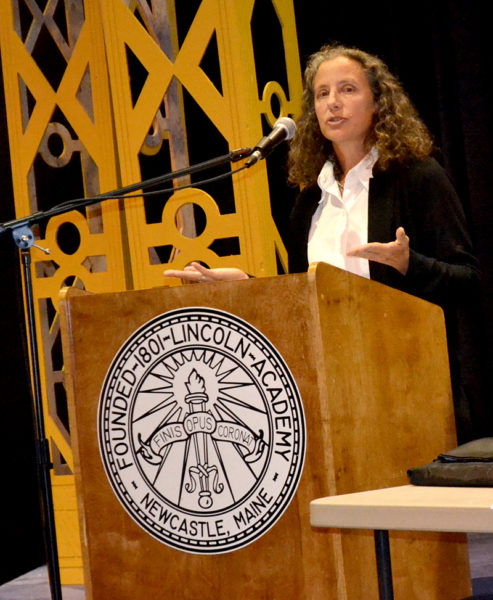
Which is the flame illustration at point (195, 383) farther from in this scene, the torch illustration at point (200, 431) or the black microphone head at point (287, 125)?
the black microphone head at point (287, 125)

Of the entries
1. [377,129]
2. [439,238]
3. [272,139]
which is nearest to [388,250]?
[272,139]

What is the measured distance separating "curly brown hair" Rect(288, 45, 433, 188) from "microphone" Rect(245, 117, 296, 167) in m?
0.50

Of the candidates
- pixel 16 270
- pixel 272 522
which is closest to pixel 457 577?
pixel 272 522

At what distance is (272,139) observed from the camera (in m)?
1.76

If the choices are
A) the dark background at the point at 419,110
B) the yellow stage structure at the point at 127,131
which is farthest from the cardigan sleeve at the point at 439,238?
the dark background at the point at 419,110

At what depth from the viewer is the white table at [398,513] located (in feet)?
4.38

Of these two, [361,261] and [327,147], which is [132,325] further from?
[327,147]

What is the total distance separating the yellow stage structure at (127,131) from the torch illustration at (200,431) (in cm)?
131

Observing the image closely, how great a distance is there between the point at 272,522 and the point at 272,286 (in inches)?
15.5

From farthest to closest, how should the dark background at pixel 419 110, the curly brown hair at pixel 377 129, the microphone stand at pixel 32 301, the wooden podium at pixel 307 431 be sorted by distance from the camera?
1. the dark background at pixel 419 110
2. the curly brown hair at pixel 377 129
3. the microphone stand at pixel 32 301
4. the wooden podium at pixel 307 431

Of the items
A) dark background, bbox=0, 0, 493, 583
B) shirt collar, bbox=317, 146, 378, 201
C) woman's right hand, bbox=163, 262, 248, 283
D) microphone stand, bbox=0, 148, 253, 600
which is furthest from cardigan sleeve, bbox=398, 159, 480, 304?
dark background, bbox=0, 0, 493, 583

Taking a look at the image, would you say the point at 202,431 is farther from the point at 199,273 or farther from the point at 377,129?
the point at 377,129

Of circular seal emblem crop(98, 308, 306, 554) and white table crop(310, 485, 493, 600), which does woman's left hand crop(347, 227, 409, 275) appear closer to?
circular seal emblem crop(98, 308, 306, 554)

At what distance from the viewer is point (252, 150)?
1722 millimetres
